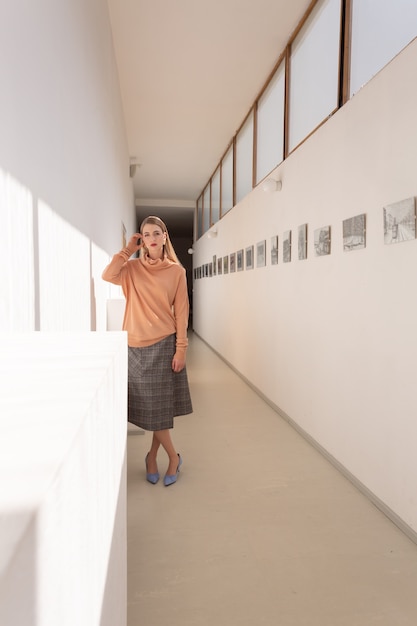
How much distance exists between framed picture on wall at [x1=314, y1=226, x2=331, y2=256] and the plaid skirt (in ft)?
5.20

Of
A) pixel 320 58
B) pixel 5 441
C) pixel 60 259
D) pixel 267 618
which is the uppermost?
pixel 320 58

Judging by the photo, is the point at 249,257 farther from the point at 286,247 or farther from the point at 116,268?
the point at 116,268

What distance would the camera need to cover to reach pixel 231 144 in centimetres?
827

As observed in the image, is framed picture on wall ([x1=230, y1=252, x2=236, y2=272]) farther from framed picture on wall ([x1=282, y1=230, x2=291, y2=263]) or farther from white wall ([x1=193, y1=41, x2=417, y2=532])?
framed picture on wall ([x1=282, y1=230, x2=291, y2=263])

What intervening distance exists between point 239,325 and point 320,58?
4.09m

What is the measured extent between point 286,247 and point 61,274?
3.03m

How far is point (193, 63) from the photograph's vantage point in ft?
17.7

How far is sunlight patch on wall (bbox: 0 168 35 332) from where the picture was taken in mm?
1394

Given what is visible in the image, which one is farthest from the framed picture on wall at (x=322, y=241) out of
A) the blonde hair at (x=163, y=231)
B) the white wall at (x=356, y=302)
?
the blonde hair at (x=163, y=231)

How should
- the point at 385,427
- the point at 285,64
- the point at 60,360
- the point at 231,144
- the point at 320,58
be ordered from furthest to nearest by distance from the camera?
the point at 231,144, the point at 285,64, the point at 320,58, the point at 385,427, the point at 60,360

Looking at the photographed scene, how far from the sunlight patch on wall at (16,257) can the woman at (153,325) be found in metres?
1.26

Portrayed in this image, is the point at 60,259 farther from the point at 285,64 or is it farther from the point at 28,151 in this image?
the point at 285,64

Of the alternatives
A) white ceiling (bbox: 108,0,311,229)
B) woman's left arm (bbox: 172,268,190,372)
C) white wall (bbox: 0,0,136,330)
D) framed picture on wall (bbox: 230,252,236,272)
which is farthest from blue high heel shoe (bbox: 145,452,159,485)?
framed picture on wall (bbox: 230,252,236,272)

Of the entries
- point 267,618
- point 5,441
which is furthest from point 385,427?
point 5,441
